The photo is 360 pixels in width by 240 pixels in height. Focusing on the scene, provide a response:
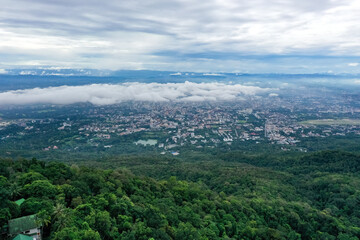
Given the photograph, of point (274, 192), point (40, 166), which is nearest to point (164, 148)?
point (274, 192)

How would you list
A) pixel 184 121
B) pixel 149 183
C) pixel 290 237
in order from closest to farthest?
pixel 290 237 < pixel 149 183 < pixel 184 121

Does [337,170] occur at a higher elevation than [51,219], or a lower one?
lower

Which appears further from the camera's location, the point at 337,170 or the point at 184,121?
the point at 184,121

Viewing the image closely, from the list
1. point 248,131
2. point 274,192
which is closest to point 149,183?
point 274,192

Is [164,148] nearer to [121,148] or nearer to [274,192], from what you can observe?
[121,148]

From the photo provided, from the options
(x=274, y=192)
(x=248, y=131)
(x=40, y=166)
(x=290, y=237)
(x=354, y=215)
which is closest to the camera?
(x=290, y=237)

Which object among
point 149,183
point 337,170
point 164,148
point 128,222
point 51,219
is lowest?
point 164,148
